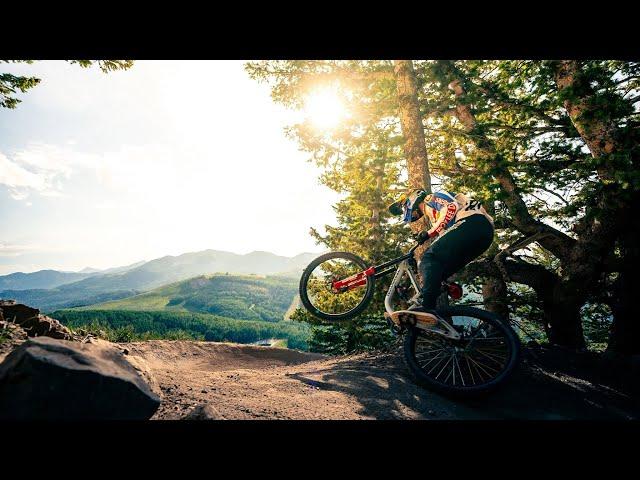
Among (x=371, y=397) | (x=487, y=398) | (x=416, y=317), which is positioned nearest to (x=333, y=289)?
(x=416, y=317)

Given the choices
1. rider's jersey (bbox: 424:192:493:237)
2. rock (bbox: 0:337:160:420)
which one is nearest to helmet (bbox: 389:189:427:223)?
Answer: rider's jersey (bbox: 424:192:493:237)

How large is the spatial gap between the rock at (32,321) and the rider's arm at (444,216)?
23.0ft

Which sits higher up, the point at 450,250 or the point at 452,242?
the point at 452,242

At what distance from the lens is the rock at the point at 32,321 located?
5.57 meters

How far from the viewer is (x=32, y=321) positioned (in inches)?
223

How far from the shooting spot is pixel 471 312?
4664 millimetres

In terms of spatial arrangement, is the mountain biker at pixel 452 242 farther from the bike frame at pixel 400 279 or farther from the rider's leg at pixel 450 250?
the bike frame at pixel 400 279

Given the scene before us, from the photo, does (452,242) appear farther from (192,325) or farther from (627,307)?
(192,325)

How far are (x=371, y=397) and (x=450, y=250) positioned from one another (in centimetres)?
258

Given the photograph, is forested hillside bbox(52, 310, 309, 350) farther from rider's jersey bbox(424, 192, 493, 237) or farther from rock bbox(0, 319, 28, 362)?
rider's jersey bbox(424, 192, 493, 237)

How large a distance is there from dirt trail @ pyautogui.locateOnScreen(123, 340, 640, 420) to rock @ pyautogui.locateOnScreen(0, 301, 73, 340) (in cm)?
221

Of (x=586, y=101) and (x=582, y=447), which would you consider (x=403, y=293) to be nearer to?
(x=582, y=447)

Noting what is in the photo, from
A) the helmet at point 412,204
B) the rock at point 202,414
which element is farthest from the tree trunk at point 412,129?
the rock at point 202,414
